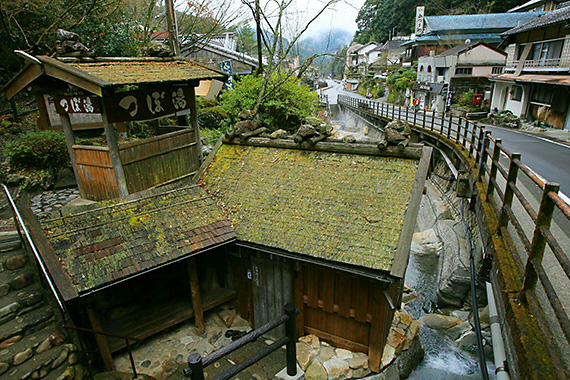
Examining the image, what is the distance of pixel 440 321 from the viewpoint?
10195 millimetres

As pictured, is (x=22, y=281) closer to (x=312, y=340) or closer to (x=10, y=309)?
(x=10, y=309)

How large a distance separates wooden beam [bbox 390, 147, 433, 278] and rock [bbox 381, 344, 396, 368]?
8.01 ft

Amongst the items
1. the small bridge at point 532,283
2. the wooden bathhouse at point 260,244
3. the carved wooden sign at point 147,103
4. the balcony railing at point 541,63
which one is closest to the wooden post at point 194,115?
the carved wooden sign at point 147,103

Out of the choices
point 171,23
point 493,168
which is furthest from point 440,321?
point 171,23

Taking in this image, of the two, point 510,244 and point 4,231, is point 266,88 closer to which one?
point 4,231

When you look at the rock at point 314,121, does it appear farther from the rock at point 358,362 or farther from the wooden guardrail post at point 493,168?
the rock at point 358,362

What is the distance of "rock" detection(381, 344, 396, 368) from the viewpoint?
277 inches

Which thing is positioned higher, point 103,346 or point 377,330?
point 377,330

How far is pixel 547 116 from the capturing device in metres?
23.7

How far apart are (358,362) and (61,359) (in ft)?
18.4

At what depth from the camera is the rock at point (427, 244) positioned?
14.4 metres

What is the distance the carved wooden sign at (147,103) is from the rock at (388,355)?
25.7 feet

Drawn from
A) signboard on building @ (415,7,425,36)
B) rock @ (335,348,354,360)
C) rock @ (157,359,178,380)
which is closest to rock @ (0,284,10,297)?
rock @ (157,359,178,380)

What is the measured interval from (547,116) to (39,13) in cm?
3045
